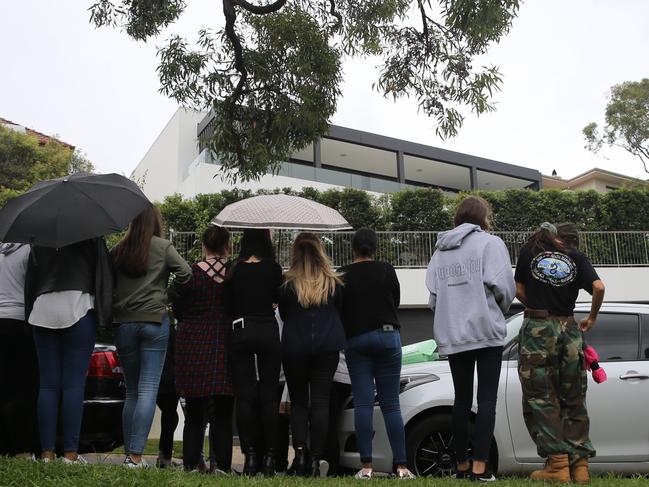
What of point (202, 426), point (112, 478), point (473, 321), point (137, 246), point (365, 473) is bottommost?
point (365, 473)

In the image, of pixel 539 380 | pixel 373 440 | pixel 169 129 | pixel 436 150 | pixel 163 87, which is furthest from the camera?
pixel 436 150

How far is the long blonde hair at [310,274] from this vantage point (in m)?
4.89

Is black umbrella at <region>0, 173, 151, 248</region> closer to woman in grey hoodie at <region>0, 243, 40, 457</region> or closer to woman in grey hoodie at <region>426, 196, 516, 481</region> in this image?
woman in grey hoodie at <region>0, 243, 40, 457</region>

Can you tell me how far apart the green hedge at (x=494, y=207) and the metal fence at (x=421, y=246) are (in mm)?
698

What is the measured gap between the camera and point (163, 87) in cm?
904

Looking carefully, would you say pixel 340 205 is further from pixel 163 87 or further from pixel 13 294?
pixel 13 294

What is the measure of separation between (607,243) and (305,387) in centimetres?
1830

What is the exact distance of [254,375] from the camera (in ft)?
15.7

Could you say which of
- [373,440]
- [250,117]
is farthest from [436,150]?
[373,440]

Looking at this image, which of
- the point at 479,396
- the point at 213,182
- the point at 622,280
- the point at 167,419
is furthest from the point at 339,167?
the point at 479,396

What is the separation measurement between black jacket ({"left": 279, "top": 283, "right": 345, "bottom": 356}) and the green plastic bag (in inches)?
56.1

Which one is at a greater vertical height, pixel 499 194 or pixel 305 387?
pixel 499 194

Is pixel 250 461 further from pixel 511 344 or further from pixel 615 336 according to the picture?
pixel 615 336

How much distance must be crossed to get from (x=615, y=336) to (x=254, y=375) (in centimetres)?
301
